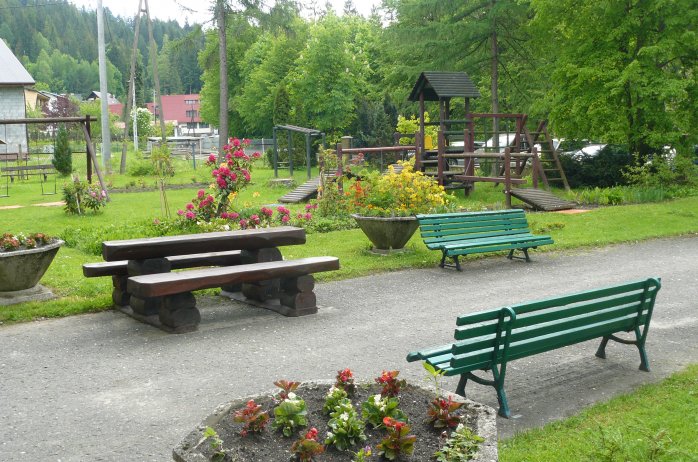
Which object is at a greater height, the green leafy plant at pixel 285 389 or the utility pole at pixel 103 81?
the utility pole at pixel 103 81

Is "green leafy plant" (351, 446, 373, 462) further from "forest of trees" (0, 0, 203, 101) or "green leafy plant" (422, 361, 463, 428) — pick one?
"forest of trees" (0, 0, 203, 101)

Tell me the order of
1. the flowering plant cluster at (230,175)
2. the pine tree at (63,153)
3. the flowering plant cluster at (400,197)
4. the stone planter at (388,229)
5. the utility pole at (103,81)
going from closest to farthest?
the stone planter at (388,229) < the flowering plant cluster at (400,197) < the flowering plant cluster at (230,175) < the utility pole at (103,81) < the pine tree at (63,153)

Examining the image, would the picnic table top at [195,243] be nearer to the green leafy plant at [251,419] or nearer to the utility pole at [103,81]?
the green leafy plant at [251,419]

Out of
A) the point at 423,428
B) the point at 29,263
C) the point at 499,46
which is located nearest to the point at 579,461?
the point at 423,428

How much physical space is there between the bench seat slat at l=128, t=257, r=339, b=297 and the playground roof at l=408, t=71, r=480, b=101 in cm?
1399

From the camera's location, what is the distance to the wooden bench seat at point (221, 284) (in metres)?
Result: 8.04

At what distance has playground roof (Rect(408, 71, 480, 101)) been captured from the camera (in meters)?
22.4

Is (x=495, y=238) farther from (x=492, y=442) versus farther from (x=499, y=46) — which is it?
(x=499, y=46)

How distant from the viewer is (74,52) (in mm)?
148875

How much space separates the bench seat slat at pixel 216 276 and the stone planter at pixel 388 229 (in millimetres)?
3421

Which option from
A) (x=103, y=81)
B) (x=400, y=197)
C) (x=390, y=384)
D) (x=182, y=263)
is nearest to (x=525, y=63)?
(x=103, y=81)

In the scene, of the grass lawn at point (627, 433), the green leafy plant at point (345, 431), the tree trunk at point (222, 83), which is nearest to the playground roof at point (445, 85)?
the tree trunk at point (222, 83)

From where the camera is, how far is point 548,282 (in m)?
10.8

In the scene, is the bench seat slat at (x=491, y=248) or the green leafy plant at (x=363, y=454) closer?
the green leafy plant at (x=363, y=454)
